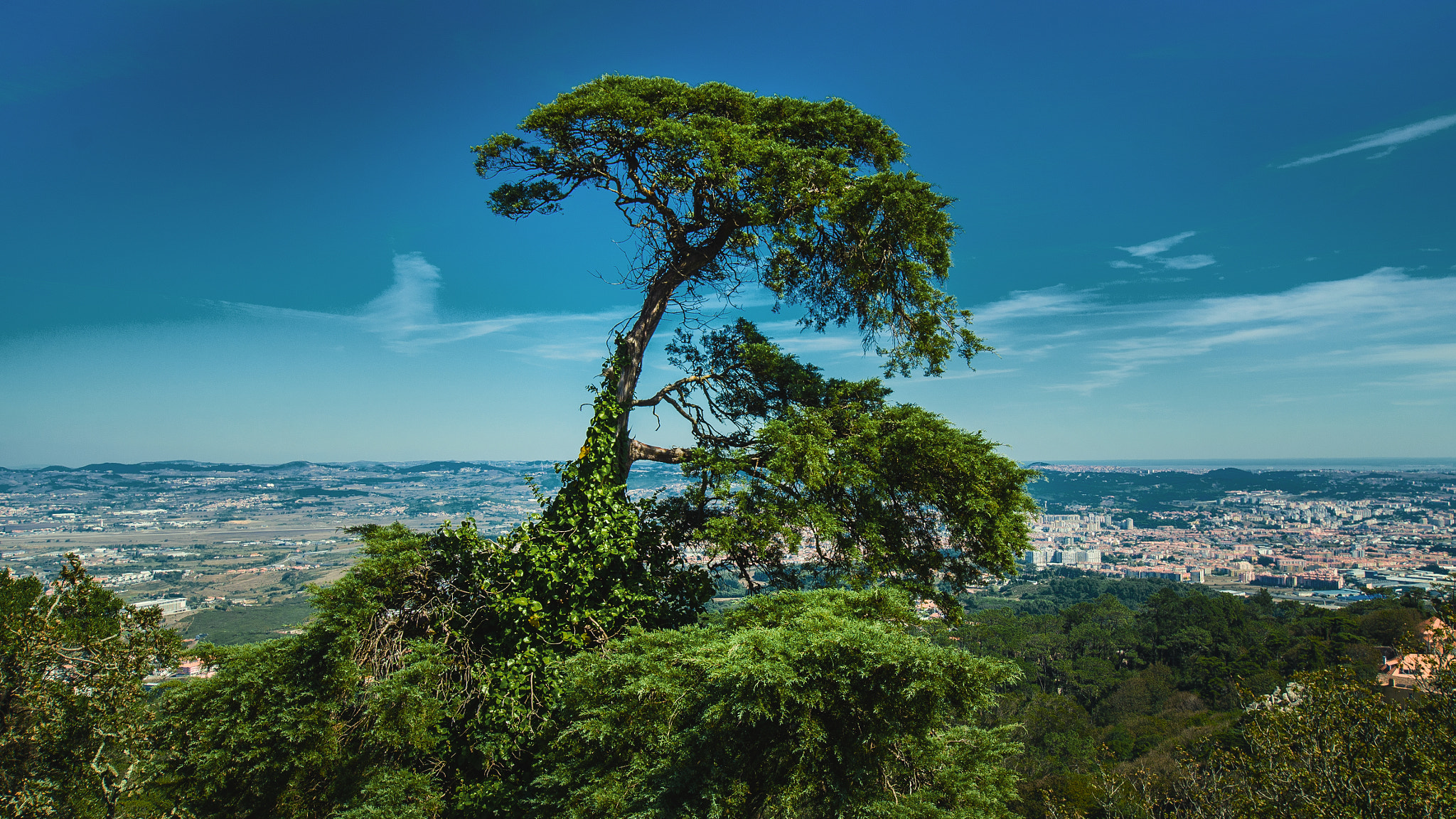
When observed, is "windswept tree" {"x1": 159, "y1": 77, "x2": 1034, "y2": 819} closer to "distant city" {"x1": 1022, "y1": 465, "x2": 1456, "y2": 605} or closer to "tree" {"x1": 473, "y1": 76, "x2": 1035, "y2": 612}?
"tree" {"x1": 473, "y1": 76, "x2": 1035, "y2": 612}

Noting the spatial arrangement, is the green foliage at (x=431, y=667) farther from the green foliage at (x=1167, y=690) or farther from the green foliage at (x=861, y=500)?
the green foliage at (x=1167, y=690)

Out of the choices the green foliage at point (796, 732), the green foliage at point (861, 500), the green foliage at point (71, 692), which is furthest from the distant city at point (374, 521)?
the green foliage at point (796, 732)

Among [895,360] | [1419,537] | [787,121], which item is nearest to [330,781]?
[895,360]

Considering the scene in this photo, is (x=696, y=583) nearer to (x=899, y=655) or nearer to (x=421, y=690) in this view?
(x=421, y=690)

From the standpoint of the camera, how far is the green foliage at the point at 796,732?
3625 mm

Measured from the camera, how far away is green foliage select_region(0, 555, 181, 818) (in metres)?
9.47

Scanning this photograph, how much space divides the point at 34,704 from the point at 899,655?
13.1 m

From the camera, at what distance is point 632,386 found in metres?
7.36

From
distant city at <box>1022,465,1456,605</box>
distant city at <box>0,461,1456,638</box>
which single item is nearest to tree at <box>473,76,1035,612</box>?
distant city at <box>0,461,1456,638</box>

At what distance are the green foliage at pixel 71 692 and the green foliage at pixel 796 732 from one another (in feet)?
29.9

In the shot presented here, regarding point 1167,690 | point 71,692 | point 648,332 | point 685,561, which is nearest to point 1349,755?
point 685,561

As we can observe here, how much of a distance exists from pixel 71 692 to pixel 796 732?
1271 centimetres

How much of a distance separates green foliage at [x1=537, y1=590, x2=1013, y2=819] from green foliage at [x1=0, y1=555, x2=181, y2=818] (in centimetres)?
912

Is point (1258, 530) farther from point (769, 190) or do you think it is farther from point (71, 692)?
point (71, 692)
